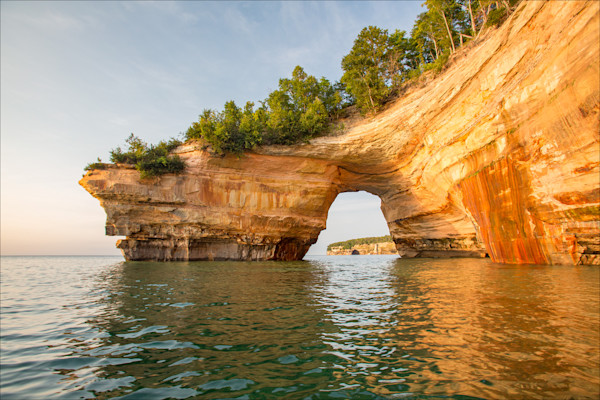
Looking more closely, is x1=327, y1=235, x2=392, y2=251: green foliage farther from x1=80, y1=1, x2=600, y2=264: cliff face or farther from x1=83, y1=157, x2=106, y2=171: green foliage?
x1=83, y1=157, x2=106, y2=171: green foliage

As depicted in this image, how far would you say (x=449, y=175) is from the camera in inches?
728

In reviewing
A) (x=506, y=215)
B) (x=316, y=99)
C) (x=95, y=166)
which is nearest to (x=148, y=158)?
(x=95, y=166)

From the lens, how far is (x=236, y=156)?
24016 mm

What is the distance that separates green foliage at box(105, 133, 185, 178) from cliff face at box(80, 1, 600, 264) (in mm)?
778

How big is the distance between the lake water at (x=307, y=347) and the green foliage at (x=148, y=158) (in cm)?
1798

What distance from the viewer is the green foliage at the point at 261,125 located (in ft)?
76.0

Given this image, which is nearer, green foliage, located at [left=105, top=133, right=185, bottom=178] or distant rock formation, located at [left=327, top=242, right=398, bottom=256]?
green foliage, located at [left=105, top=133, right=185, bottom=178]

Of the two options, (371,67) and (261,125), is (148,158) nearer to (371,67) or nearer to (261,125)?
(261,125)

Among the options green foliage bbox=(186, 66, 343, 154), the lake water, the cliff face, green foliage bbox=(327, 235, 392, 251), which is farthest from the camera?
green foliage bbox=(327, 235, 392, 251)

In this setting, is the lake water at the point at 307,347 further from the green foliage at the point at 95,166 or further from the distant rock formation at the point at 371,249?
the distant rock formation at the point at 371,249

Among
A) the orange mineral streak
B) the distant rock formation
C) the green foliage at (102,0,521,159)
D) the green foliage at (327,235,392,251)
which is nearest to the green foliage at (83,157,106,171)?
the green foliage at (102,0,521,159)

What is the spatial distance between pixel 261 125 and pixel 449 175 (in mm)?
14721

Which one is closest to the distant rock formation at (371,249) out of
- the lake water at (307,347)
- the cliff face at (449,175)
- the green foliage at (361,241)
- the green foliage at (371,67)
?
the green foliage at (361,241)

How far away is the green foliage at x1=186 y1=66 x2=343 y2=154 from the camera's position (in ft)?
76.0
